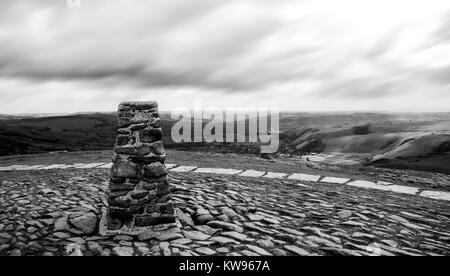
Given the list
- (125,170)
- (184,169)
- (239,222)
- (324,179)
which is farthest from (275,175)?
(125,170)

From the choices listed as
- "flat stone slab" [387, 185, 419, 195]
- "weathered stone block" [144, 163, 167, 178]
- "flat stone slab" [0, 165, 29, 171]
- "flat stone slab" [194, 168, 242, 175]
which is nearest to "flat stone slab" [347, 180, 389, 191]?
"flat stone slab" [387, 185, 419, 195]

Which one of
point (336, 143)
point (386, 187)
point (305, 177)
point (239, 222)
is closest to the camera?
point (239, 222)

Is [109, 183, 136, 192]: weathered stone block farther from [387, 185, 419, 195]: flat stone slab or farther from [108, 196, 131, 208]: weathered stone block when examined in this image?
[387, 185, 419, 195]: flat stone slab

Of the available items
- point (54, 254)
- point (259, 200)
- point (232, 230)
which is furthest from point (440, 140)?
point (54, 254)

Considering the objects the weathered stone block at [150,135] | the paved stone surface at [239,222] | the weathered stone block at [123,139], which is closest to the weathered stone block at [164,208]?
the paved stone surface at [239,222]

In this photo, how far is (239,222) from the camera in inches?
277

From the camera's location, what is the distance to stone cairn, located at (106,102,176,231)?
6359 mm

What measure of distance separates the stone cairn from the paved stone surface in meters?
0.44

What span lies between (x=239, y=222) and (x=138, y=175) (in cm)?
239

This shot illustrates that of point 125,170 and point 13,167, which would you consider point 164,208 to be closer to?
point 125,170

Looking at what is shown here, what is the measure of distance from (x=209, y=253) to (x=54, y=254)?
253cm

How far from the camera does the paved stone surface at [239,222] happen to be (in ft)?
18.7
